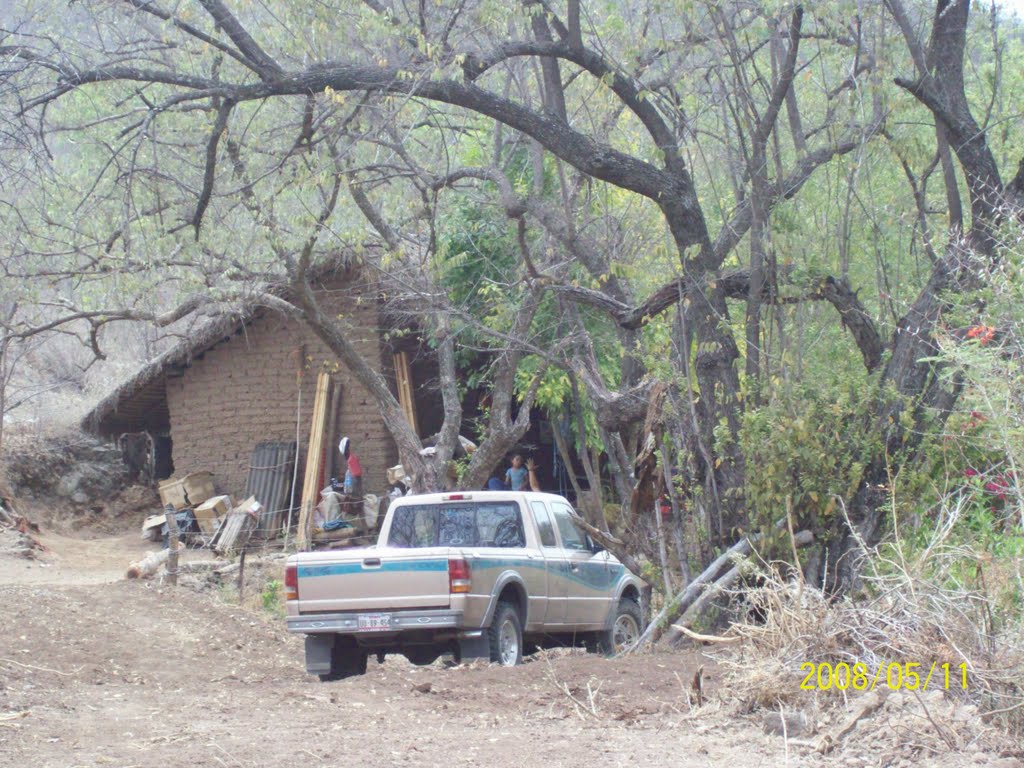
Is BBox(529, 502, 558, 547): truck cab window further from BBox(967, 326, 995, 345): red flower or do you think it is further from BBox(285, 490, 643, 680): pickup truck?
BBox(967, 326, 995, 345): red flower

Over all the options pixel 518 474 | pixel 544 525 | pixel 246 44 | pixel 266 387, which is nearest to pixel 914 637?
pixel 544 525

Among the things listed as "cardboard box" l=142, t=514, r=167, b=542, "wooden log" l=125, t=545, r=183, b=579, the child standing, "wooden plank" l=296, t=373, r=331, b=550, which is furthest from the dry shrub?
"cardboard box" l=142, t=514, r=167, b=542

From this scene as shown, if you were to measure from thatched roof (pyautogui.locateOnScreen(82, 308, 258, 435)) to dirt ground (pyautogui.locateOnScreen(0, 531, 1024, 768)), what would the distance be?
6407 mm

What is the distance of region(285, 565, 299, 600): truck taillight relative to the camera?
9328 millimetres

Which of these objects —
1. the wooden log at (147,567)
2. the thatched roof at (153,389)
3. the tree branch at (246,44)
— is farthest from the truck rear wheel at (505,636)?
the thatched roof at (153,389)

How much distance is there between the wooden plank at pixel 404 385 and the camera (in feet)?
59.4

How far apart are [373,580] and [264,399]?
33.4 ft

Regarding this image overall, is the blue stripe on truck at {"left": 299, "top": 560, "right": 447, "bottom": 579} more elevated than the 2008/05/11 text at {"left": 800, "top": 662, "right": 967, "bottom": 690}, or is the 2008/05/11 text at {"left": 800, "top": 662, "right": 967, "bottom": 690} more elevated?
the blue stripe on truck at {"left": 299, "top": 560, "right": 447, "bottom": 579}

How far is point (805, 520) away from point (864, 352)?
4.92 feet

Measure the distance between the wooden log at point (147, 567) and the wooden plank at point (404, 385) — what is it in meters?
5.11

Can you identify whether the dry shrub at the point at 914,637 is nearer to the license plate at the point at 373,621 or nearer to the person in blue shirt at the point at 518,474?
the license plate at the point at 373,621

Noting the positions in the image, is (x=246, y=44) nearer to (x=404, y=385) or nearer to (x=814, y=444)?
(x=814, y=444)

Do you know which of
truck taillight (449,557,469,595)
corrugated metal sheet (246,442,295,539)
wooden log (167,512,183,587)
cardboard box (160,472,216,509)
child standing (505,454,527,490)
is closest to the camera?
truck taillight (449,557,469,595)

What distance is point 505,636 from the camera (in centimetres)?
963
